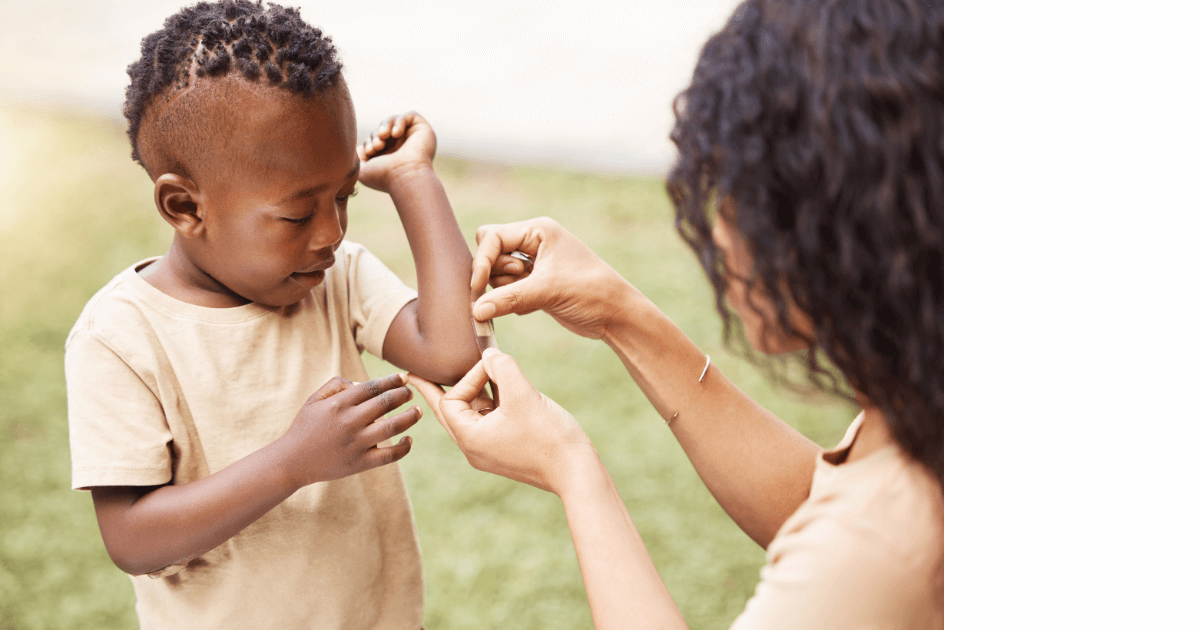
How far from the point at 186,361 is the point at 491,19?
11.7 ft

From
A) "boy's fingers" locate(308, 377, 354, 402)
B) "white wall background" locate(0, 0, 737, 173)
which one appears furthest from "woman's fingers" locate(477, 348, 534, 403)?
"white wall background" locate(0, 0, 737, 173)

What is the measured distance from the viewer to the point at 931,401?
863 mm

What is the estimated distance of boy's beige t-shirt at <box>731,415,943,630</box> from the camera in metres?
0.82

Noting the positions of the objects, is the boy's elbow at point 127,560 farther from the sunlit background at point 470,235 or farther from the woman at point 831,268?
the woman at point 831,268

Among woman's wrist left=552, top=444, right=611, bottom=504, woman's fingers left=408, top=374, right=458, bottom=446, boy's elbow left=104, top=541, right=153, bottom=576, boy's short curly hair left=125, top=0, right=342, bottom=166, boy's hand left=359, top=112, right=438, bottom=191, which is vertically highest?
boy's short curly hair left=125, top=0, right=342, bottom=166

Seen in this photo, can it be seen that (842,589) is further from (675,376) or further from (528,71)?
(528,71)

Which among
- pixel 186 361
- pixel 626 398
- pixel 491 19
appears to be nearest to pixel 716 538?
pixel 626 398

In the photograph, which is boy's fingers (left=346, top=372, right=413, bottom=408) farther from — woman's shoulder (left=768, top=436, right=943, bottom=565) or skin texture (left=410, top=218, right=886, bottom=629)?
woman's shoulder (left=768, top=436, right=943, bottom=565)

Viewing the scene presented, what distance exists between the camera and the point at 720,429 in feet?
4.30

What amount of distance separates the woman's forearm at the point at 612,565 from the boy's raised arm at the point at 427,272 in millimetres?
292

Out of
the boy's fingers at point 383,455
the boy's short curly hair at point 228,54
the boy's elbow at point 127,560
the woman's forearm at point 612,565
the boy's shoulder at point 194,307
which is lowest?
the boy's elbow at point 127,560

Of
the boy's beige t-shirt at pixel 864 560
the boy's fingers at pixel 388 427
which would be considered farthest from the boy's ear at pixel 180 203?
the boy's beige t-shirt at pixel 864 560

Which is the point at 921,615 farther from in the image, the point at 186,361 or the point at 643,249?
the point at 643,249

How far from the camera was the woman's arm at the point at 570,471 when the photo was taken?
3.12 ft
